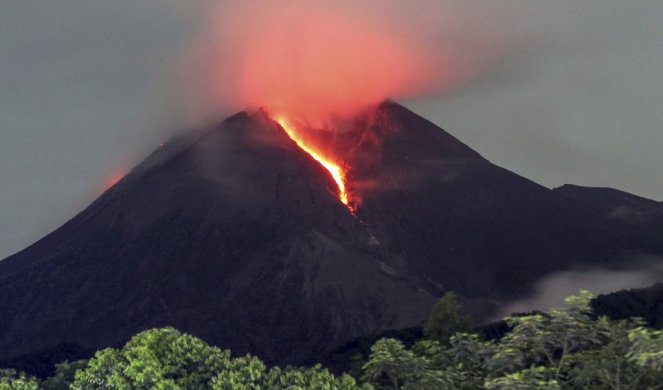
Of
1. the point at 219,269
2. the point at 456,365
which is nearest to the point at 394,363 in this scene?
the point at 456,365

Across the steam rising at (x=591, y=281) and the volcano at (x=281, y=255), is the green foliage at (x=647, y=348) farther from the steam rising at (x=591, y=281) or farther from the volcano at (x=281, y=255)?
the steam rising at (x=591, y=281)

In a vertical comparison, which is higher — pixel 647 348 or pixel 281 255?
pixel 281 255

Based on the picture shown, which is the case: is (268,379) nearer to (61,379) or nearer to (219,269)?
(61,379)

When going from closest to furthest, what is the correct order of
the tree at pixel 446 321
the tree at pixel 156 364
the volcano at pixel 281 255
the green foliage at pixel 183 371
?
the tree at pixel 156 364, the green foliage at pixel 183 371, the tree at pixel 446 321, the volcano at pixel 281 255

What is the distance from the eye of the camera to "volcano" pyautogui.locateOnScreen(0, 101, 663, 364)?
506 feet

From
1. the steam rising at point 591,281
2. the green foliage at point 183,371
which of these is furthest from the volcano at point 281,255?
the green foliage at point 183,371

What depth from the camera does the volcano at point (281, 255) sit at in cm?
15438

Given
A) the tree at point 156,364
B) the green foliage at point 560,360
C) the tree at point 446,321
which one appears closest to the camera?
the green foliage at point 560,360

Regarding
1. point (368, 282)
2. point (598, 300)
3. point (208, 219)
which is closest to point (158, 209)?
point (208, 219)

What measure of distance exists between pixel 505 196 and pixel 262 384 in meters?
176

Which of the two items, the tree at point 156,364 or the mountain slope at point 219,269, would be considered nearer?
the tree at point 156,364

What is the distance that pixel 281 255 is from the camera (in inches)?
6516

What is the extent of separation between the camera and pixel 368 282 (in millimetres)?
158625

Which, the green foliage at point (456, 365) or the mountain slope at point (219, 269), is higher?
the mountain slope at point (219, 269)
